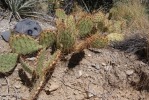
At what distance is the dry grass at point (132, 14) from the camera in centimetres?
479

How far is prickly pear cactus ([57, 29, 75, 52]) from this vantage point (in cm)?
352

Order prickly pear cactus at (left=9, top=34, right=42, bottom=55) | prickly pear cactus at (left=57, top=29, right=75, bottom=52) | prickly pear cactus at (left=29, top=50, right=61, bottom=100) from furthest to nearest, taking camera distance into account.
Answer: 1. prickly pear cactus at (left=57, top=29, right=75, bottom=52)
2. prickly pear cactus at (left=9, top=34, right=42, bottom=55)
3. prickly pear cactus at (left=29, top=50, right=61, bottom=100)

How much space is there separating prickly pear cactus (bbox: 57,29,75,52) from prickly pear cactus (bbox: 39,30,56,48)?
73 millimetres

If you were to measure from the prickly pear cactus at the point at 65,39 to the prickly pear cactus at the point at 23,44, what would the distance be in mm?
223

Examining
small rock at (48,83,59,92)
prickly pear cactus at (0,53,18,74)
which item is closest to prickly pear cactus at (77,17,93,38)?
small rock at (48,83,59,92)

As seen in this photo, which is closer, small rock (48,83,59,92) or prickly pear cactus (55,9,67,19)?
small rock (48,83,59,92)

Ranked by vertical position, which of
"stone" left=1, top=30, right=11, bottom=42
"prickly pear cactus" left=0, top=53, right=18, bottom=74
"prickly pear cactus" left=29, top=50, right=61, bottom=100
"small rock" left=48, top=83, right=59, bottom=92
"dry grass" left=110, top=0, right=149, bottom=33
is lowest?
"dry grass" left=110, top=0, right=149, bottom=33

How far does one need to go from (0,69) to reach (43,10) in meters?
2.16

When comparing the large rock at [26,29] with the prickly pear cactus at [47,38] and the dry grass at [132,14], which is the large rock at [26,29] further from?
the dry grass at [132,14]

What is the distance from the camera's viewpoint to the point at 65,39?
3568mm

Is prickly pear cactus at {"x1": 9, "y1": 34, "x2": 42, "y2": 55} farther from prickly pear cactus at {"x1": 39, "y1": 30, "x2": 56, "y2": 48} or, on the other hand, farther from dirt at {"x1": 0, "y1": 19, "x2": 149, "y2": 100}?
dirt at {"x1": 0, "y1": 19, "x2": 149, "y2": 100}

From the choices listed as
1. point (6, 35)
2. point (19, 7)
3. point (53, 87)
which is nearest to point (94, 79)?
point (53, 87)

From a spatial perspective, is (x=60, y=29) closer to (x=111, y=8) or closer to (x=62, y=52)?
(x=62, y=52)

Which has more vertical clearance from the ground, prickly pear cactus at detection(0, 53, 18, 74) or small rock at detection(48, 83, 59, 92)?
prickly pear cactus at detection(0, 53, 18, 74)
